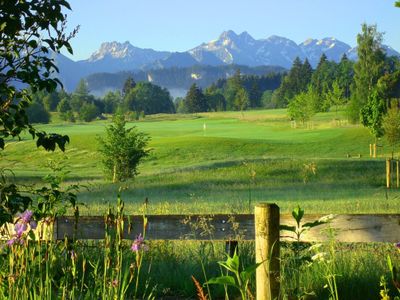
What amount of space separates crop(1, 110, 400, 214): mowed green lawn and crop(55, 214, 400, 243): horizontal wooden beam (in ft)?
2.91

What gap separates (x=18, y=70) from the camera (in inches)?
212

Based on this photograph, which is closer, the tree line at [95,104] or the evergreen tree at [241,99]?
the tree line at [95,104]

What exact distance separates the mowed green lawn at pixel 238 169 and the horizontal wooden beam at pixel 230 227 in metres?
0.89

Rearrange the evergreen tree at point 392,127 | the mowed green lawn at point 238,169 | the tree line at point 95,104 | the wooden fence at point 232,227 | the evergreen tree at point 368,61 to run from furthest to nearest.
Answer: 1. the tree line at point 95,104
2. the evergreen tree at point 368,61
3. the evergreen tree at point 392,127
4. the mowed green lawn at point 238,169
5. the wooden fence at point 232,227

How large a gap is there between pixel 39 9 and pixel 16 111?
943 mm

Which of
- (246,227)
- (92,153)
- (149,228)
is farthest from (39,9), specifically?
(92,153)

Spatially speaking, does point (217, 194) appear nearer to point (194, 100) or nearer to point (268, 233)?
point (268, 233)

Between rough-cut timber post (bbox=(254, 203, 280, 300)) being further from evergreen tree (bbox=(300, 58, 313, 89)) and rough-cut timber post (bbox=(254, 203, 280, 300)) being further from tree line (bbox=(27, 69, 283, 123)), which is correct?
evergreen tree (bbox=(300, 58, 313, 89))

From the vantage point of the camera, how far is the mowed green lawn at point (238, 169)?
19.1 meters

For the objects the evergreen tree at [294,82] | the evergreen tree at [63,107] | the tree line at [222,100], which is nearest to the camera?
the evergreen tree at [63,107]

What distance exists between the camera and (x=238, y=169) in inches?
1430

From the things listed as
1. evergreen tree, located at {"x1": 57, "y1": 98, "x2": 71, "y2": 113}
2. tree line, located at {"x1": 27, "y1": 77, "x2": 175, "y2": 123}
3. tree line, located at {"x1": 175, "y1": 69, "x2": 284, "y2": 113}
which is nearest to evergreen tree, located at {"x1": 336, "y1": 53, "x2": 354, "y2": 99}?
tree line, located at {"x1": 175, "y1": 69, "x2": 284, "y2": 113}

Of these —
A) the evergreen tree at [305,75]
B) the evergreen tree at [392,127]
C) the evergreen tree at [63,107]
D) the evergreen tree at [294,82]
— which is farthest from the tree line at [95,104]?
the evergreen tree at [392,127]

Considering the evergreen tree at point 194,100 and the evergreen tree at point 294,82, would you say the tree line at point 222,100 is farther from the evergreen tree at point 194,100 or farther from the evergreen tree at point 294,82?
the evergreen tree at point 294,82
